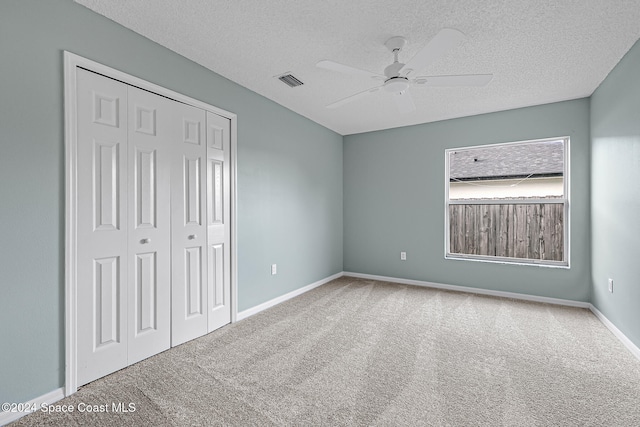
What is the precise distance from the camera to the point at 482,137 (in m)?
3.95

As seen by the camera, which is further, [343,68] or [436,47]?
[343,68]

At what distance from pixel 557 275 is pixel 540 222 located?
2.27ft

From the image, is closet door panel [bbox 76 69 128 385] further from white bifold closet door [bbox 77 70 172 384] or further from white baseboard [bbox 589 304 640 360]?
white baseboard [bbox 589 304 640 360]

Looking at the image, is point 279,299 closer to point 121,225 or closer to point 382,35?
point 121,225

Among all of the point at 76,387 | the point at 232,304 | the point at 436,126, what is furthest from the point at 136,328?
the point at 436,126

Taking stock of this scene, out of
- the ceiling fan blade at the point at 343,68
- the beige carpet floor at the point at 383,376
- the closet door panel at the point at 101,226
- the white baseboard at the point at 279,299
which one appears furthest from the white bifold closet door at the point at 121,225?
the ceiling fan blade at the point at 343,68

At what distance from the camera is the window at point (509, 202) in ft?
12.0

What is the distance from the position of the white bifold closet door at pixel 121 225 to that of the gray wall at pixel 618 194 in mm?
3819

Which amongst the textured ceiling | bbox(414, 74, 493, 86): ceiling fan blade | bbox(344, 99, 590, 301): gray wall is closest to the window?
bbox(344, 99, 590, 301): gray wall

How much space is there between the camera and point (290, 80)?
2938mm

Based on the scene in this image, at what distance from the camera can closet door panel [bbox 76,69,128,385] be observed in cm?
185

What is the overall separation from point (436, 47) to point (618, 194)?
235 centimetres

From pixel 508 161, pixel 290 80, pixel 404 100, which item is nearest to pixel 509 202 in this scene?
pixel 508 161

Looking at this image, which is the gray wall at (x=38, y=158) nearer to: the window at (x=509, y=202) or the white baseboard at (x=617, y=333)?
the window at (x=509, y=202)
